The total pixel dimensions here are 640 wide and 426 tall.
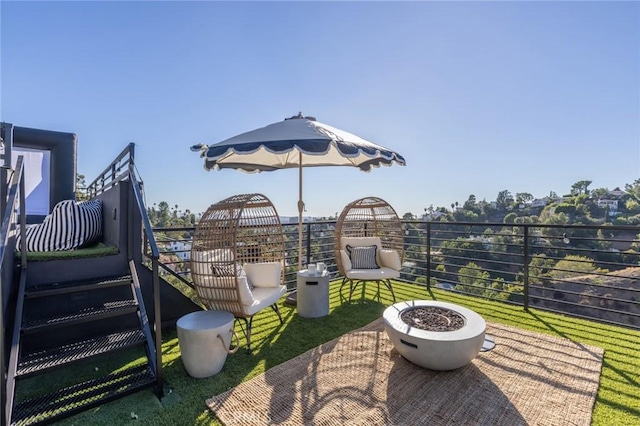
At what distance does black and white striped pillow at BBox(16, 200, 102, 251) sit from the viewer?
2.81 m

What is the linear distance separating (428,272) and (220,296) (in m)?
3.63

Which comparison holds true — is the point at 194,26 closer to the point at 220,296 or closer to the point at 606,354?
the point at 220,296

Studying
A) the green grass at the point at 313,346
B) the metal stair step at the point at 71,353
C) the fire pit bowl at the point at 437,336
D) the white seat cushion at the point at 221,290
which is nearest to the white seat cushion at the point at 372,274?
the green grass at the point at 313,346

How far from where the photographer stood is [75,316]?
2.30m

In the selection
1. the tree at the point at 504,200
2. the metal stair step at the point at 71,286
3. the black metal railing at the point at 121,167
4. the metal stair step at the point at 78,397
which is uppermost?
the tree at the point at 504,200

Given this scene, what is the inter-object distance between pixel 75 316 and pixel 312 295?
2.37m

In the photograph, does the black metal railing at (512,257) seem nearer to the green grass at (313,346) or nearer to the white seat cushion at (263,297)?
the green grass at (313,346)

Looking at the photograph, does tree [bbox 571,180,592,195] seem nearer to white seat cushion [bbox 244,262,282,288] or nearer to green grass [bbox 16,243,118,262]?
white seat cushion [bbox 244,262,282,288]

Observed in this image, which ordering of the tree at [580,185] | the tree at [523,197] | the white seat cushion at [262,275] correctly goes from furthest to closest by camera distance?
the tree at [523,197] < the tree at [580,185] < the white seat cushion at [262,275]

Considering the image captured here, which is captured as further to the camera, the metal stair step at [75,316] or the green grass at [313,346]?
the metal stair step at [75,316]

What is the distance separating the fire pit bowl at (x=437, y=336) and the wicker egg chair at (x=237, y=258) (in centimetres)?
141

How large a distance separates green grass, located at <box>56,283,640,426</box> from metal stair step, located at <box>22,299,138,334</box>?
25.1 inches

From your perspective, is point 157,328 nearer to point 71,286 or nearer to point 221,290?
point 221,290

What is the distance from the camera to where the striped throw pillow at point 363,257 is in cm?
452
